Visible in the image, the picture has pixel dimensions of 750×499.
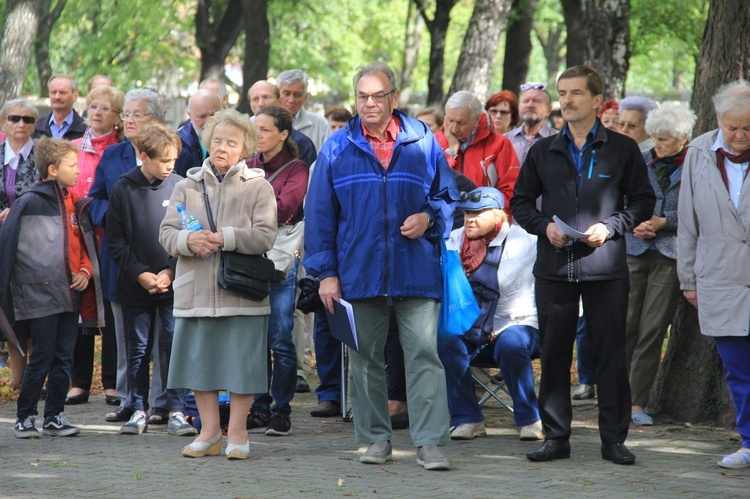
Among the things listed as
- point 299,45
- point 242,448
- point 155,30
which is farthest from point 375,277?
point 299,45

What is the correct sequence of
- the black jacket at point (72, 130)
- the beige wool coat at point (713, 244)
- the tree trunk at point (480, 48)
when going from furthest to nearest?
the tree trunk at point (480, 48), the black jacket at point (72, 130), the beige wool coat at point (713, 244)

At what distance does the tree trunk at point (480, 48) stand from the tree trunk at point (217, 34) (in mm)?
11543

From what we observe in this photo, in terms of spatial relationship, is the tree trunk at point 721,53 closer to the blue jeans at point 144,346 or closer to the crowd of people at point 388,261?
the crowd of people at point 388,261

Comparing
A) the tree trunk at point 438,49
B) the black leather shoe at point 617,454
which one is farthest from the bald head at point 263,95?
the tree trunk at point 438,49

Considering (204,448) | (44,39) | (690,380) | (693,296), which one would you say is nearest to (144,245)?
(204,448)

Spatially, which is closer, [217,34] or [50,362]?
[50,362]

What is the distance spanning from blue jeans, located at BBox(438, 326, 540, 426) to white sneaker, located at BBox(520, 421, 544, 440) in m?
0.03

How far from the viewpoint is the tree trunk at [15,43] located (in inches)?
686

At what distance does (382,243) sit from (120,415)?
2.97 metres

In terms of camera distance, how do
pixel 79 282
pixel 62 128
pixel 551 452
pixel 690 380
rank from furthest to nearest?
pixel 62 128 < pixel 690 380 < pixel 79 282 < pixel 551 452

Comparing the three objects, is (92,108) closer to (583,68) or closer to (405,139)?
(405,139)

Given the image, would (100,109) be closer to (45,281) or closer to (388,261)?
(45,281)

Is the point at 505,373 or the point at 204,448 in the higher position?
the point at 505,373

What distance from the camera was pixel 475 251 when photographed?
25.9ft
